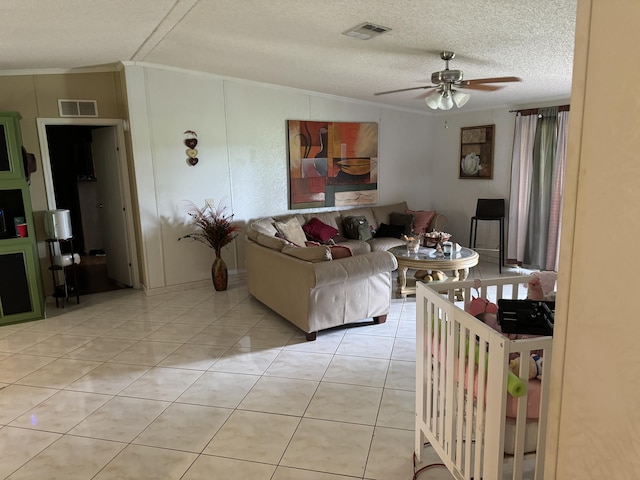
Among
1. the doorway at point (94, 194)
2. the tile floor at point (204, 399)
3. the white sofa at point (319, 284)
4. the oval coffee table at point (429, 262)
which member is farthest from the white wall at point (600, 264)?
the doorway at point (94, 194)

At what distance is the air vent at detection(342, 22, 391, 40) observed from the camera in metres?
3.15

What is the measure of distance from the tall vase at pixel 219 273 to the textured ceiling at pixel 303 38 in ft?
7.31

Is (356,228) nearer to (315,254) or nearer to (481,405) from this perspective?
(315,254)

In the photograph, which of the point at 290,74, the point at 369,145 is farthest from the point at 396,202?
the point at 290,74

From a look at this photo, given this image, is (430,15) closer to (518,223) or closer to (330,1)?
(330,1)

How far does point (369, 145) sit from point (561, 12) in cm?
420

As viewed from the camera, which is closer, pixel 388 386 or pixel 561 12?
pixel 561 12

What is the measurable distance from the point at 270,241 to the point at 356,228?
2.18 metres

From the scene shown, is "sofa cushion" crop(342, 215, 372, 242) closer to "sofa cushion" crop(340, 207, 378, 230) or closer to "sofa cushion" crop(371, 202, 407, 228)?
"sofa cushion" crop(340, 207, 378, 230)

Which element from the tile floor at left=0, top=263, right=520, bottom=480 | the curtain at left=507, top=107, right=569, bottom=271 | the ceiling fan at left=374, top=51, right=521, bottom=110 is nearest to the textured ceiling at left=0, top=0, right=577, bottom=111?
the ceiling fan at left=374, top=51, right=521, bottom=110

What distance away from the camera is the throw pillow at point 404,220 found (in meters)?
6.56

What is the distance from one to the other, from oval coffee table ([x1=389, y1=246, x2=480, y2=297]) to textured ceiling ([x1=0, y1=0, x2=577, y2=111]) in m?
1.95

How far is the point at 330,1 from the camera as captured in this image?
2701mm

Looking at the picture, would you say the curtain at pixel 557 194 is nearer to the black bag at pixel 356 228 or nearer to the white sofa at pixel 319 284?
the black bag at pixel 356 228
